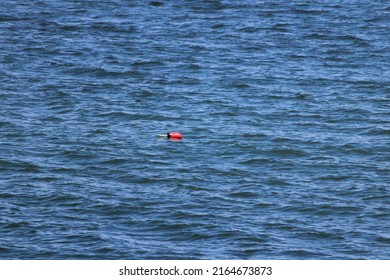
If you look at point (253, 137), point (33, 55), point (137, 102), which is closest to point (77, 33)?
point (33, 55)

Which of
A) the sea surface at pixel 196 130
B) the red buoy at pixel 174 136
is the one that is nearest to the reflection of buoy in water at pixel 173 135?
the red buoy at pixel 174 136

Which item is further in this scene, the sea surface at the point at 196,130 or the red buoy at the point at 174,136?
the red buoy at the point at 174,136

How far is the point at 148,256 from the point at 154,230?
223 centimetres

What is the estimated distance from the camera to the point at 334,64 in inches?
1927

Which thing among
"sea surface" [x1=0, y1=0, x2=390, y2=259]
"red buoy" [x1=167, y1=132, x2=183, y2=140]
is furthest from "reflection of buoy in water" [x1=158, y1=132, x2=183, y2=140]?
"sea surface" [x1=0, y1=0, x2=390, y2=259]

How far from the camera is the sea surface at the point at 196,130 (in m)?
29.8

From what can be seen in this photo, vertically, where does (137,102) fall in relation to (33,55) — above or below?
below

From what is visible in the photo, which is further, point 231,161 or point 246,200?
point 231,161

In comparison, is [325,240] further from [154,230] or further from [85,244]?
[85,244]

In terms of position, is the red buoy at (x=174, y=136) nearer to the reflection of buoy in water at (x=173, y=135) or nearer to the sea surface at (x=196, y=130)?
the reflection of buoy in water at (x=173, y=135)

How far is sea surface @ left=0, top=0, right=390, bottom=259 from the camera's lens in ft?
97.7

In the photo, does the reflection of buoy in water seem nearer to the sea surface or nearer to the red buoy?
the red buoy

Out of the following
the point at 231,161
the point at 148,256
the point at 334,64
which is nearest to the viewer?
the point at 148,256

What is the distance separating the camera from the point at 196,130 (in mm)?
39906
